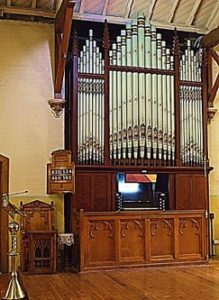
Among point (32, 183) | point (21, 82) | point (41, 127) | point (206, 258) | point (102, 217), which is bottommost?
point (206, 258)

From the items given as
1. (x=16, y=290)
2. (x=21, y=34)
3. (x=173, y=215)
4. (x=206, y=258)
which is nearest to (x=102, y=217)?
(x=173, y=215)

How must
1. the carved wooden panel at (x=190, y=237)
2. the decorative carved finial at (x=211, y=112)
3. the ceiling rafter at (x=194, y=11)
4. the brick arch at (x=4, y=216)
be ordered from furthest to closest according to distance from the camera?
the decorative carved finial at (x=211, y=112) → the ceiling rafter at (x=194, y=11) → the brick arch at (x=4, y=216) → the carved wooden panel at (x=190, y=237)

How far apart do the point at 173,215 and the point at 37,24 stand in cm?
413

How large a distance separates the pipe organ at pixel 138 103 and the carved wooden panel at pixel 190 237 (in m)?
1.14

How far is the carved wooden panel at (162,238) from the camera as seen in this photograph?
789 centimetres

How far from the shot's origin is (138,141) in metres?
8.45

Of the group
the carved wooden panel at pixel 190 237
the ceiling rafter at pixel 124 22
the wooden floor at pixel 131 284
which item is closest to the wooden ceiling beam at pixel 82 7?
the ceiling rafter at pixel 124 22

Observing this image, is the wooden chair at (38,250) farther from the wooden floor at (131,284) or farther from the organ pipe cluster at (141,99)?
the organ pipe cluster at (141,99)

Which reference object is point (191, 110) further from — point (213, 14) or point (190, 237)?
point (190, 237)

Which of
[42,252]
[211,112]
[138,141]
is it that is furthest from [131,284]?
[211,112]

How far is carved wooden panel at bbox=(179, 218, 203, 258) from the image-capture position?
26.3 ft

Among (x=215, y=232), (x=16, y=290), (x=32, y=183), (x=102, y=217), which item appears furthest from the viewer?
(x=215, y=232)

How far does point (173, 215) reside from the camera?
802cm

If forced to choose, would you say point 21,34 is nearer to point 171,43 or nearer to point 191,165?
point 171,43
